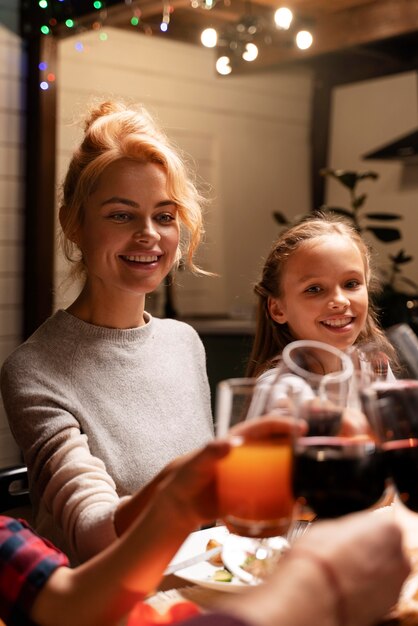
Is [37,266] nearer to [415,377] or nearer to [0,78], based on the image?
[0,78]

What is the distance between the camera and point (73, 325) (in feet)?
6.41

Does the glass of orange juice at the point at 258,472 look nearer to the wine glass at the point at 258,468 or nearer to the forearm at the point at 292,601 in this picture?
the wine glass at the point at 258,468

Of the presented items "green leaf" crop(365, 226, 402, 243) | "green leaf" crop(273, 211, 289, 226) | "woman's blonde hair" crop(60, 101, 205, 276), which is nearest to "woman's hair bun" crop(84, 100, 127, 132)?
"woman's blonde hair" crop(60, 101, 205, 276)

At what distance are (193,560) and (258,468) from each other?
436mm

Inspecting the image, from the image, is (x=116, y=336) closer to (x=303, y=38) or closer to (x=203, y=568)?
(x=203, y=568)

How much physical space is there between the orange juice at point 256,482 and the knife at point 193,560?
0.34 meters

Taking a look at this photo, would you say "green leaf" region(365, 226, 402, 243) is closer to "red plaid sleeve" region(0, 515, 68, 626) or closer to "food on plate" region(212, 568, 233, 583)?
"food on plate" region(212, 568, 233, 583)

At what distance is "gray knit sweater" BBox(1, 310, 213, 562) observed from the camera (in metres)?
1.48

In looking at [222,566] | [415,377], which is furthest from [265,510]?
[415,377]

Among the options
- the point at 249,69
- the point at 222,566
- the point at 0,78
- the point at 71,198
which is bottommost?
the point at 222,566

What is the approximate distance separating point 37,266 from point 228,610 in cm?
411

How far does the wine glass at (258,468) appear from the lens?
97 cm

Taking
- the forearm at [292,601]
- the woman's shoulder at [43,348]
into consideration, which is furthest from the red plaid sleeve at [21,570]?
the woman's shoulder at [43,348]

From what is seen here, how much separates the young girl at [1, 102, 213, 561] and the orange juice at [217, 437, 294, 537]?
28.6 inches
